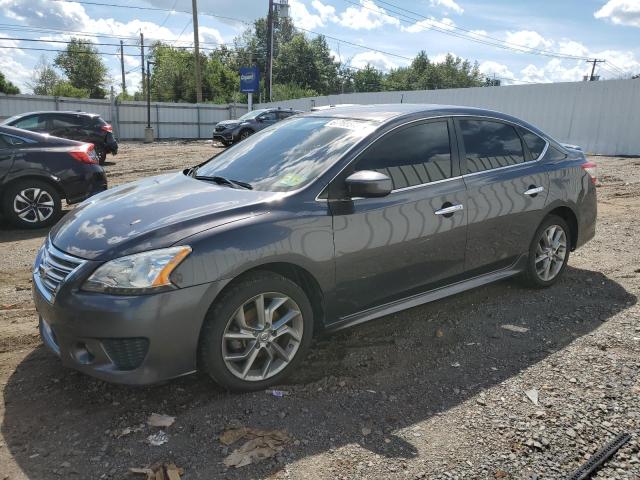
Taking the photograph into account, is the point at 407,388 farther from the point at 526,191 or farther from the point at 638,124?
the point at 638,124

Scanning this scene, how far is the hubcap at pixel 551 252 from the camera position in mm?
4902

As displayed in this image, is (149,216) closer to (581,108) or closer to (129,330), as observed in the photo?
(129,330)

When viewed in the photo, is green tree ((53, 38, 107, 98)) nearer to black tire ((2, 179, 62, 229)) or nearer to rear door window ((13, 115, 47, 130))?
rear door window ((13, 115, 47, 130))

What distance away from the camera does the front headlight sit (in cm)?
281

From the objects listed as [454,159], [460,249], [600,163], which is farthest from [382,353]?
[600,163]

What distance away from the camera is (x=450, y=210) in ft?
13.1

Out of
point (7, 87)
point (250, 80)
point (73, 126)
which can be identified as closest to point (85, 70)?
point (7, 87)

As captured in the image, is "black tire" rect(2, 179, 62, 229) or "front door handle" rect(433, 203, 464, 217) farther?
"black tire" rect(2, 179, 62, 229)

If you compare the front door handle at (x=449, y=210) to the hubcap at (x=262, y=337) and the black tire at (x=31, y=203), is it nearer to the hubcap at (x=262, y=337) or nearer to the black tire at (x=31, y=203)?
the hubcap at (x=262, y=337)

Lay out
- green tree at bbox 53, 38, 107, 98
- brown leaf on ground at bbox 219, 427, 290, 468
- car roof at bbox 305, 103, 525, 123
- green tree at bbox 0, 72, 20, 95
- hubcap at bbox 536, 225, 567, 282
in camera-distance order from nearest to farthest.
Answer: brown leaf on ground at bbox 219, 427, 290, 468
car roof at bbox 305, 103, 525, 123
hubcap at bbox 536, 225, 567, 282
green tree at bbox 0, 72, 20, 95
green tree at bbox 53, 38, 107, 98

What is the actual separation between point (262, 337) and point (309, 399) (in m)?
0.46

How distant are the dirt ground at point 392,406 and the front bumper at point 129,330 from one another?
314 mm

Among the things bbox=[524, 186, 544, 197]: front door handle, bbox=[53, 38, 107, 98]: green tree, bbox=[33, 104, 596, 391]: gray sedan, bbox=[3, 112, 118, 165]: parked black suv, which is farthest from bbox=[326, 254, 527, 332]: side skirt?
bbox=[53, 38, 107, 98]: green tree

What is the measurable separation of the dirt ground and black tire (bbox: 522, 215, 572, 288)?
0.40 m
